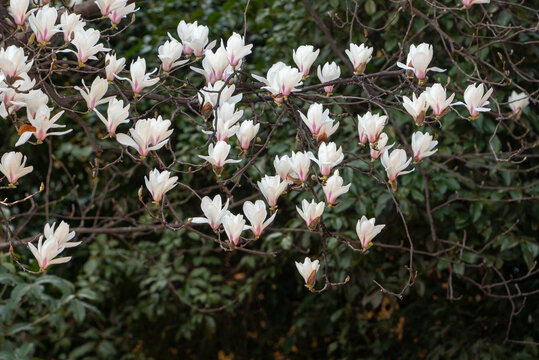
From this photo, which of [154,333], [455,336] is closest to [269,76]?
[455,336]

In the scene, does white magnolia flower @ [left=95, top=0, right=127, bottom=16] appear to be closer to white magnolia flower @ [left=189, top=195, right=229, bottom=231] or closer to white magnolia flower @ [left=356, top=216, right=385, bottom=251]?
white magnolia flower @ [left=189, top=195, right=229, bottom=231]

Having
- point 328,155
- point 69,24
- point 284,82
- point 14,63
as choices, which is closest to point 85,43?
point 69,24

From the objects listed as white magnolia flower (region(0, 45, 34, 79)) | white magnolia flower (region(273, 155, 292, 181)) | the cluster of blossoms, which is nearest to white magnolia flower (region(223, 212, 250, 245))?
the cluster of blossoms

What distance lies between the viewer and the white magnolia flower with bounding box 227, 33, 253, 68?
4.86 ft

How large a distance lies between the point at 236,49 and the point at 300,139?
230mm

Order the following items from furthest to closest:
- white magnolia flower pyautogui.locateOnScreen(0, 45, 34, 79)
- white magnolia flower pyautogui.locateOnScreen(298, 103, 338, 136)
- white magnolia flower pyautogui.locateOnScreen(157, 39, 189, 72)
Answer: white magnolia flower pyautogui.locateOnScreen(157, 39, 189, 72)
white magnolia flower pyautogui.locateOnScreen(298, 103, 338, 136)
white magnolia flower pyautogui.locateOnScreen(0, 45, 34, 79)

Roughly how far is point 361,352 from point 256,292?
1.77 feet

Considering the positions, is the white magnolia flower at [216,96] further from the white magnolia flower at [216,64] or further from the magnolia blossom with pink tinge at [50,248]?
the magnolia blossom with pink tinge at [50,248]

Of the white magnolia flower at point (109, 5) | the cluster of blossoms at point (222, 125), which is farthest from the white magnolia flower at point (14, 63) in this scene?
the white magnolia flower at point (109, 5)

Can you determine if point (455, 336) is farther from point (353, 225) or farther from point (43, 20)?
point (43, 20)

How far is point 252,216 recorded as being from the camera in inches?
54.8

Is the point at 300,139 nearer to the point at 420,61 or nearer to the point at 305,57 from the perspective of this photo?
the point at 305,57

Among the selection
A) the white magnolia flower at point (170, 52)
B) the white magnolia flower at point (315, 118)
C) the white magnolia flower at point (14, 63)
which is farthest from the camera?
the white magnolia flower at point (170, 52)

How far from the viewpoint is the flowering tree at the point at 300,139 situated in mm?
1406
